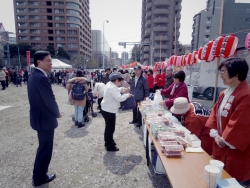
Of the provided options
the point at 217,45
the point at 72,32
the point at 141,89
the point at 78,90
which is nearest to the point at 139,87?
the point at 141,89

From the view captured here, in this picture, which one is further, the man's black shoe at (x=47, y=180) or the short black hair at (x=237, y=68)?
the man's black shoe at (x=47, y=180)

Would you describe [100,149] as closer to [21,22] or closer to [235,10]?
[235,10]

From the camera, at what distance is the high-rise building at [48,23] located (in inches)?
2127

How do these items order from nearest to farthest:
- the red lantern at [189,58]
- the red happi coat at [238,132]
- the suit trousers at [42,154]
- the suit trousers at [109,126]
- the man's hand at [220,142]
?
the red happi coat at [238,132], the man's hand at [220,142], the suit trousers at [42,154], the suit trousers at [109,126], the red lantern at [189,58]

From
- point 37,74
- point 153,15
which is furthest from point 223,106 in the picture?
point 153,15

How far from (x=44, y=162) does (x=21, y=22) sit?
67.9 meters

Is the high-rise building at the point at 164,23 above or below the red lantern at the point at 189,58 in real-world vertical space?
above

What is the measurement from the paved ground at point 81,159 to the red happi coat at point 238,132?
1.26m

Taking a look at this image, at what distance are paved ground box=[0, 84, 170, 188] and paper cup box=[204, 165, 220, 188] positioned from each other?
143 cm

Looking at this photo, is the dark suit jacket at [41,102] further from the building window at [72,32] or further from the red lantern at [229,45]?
the building window at [72,32]

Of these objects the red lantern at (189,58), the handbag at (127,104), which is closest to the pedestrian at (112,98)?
the handbag at (127,104)

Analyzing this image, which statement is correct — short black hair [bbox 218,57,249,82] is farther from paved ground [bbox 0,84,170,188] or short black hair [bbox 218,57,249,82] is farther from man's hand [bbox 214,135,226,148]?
paved ground [bbox 0,84,170,188]

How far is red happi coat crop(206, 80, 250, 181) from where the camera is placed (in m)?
1.62

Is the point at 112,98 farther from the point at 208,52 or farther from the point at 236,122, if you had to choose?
the point at 208,52
